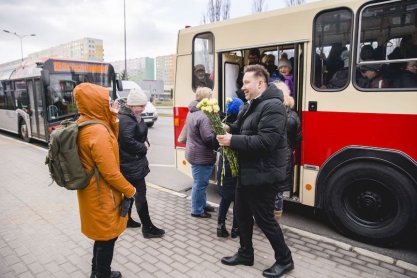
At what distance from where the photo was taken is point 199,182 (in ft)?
15.1

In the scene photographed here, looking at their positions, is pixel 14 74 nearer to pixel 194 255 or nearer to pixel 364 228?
pixel 194 255

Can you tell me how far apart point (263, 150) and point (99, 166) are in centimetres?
137

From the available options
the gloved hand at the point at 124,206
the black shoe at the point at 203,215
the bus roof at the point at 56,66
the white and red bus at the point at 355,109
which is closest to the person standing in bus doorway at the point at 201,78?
the white and red bus at the point at 355,109

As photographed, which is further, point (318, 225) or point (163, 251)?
point (318, 225)

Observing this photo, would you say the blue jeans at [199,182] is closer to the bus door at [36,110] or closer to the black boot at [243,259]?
the black boot at [243,259]

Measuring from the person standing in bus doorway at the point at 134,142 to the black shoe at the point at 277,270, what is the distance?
1660 mm

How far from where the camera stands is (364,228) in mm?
3945

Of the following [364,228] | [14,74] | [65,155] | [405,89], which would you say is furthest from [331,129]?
[14,74]

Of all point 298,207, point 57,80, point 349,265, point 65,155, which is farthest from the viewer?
point 57,80

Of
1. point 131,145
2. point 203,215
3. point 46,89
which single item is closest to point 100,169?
point 131,145

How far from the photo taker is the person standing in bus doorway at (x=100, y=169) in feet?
8.33

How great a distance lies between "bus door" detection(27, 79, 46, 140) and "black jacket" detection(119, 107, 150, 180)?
26.0 feet

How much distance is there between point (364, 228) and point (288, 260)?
4.26 ft

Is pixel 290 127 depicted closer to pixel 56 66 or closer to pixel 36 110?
pixel 56 66
